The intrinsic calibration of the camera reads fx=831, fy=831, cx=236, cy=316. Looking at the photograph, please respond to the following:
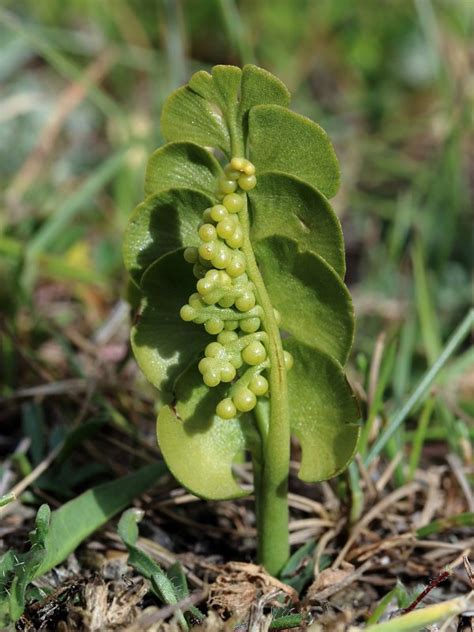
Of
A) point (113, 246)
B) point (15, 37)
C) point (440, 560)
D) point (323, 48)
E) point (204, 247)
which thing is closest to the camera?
point (204, 247)

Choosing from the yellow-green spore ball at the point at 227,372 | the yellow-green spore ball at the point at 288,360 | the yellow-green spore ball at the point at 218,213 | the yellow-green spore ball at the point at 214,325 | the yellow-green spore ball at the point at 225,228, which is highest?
the yellow-green spore ball at the point at 218,213

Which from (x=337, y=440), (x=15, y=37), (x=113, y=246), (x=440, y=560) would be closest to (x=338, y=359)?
(x=337, y=440)

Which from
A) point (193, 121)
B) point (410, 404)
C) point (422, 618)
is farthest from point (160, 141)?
point (422, 618)

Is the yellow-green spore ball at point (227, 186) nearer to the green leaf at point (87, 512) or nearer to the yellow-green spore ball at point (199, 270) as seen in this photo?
the yellow-green spore ball at point (199, 270)

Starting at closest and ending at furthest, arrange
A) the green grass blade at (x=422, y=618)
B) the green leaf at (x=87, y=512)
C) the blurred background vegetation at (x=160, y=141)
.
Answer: the green grass blade at (x=422, y=618) → the green leaf at (x=87, y=512) → the blurred background vegetation at (x=160, y=141)

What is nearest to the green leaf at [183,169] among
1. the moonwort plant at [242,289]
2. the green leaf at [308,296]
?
the moonwort plant at [242,289]

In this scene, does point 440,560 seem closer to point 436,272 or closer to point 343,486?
point 343,486
